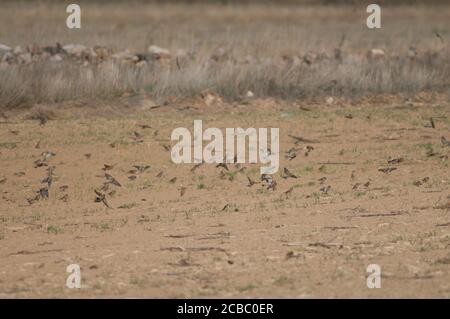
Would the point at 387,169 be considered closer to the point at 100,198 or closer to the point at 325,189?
the point at 325,189

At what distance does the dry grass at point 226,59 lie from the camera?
1675 cm

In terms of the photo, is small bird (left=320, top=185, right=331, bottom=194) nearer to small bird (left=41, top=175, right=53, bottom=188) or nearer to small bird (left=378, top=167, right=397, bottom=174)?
small bird (left=378, top=167, right=397, bottom=174)

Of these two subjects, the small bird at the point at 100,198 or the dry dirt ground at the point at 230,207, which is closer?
the dry dirt ground at the point at 230,207

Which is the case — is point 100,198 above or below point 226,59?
below

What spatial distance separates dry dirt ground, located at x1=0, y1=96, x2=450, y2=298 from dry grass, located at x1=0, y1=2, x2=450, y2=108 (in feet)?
2.25

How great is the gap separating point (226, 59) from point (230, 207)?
32.8ft

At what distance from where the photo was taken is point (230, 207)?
33.1 feet

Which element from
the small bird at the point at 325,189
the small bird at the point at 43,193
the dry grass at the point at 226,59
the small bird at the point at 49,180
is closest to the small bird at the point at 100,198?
the small bird at the point at 43,193

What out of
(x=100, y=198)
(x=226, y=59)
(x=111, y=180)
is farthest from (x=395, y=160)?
(x=226, y=59)

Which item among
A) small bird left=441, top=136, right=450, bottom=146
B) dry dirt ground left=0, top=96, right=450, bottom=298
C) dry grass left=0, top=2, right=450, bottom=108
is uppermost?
dry grass left=0, top=2, right=450, bottom=108

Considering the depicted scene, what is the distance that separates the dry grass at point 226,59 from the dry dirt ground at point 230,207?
0.69m

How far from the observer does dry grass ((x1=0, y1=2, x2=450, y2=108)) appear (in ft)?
55.0

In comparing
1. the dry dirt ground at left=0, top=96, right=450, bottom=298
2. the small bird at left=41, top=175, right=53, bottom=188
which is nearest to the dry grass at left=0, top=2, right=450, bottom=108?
the dry dirt ground at left=0, top=96, right=450, bottom=298

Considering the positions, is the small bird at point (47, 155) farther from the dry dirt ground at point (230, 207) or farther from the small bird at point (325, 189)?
the small bird at point (325, 189)
